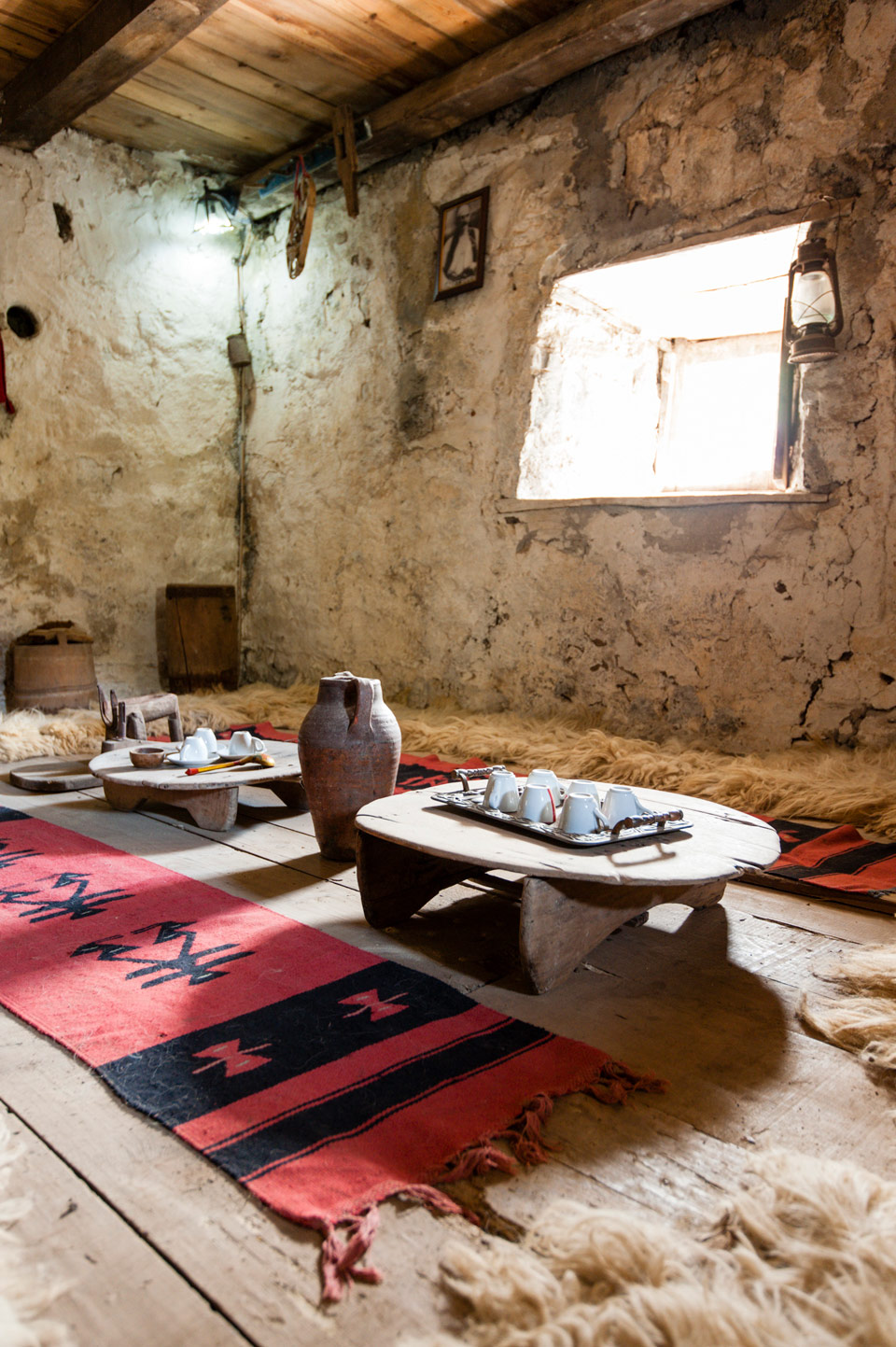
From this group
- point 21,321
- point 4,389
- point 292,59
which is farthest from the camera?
point 21,321

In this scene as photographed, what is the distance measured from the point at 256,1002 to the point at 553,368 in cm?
335

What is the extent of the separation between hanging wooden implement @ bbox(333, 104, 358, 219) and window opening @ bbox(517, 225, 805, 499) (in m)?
1.34

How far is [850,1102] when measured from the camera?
1.26 metres

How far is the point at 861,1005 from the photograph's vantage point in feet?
5.05

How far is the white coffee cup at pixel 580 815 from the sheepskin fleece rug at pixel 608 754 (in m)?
1.37

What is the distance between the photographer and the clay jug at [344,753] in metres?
2.32

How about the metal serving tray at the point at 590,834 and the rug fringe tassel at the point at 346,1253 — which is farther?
the metal serving tray at the point at 590,834

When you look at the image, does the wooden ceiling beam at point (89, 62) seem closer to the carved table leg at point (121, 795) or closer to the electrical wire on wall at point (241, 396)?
the electrical wire on wall at point (241, 396)

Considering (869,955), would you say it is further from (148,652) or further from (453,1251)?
(148,652)

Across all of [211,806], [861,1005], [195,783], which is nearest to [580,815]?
[861,1005]

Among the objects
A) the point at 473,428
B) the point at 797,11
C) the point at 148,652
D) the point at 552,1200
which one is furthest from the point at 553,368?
the point at 552,1200

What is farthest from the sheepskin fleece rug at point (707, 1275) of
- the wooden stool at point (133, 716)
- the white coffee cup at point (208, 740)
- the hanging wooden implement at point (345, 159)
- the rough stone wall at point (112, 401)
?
the hanging wooden implement at point (345, 159)

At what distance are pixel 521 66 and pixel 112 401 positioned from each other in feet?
9.10

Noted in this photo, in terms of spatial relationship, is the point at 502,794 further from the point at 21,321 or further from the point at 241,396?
the point at 241,396
